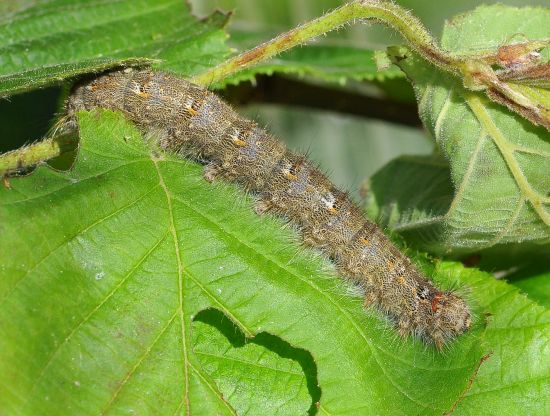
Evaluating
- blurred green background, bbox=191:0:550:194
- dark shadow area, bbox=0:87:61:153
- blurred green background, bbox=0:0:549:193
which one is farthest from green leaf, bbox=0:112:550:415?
blurred green background, bbox=191:0:550:194

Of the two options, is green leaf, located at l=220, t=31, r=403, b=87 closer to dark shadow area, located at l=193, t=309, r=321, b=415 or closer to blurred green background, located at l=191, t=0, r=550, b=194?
blurred green background, located at l=191, t=0, r=550, b=194

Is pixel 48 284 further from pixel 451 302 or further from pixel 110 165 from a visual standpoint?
pixel 451 302

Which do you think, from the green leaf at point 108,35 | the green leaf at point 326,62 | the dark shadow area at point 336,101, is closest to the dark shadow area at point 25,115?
the green leaf at point 108,35

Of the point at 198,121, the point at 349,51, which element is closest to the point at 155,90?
the point at 198,121

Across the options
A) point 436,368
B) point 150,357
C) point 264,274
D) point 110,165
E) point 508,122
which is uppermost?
point 508,122

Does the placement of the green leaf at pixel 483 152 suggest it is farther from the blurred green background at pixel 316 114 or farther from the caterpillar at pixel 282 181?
the blurred green background at pixel 316 114

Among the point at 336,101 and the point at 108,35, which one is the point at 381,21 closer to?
the point at 108,35
